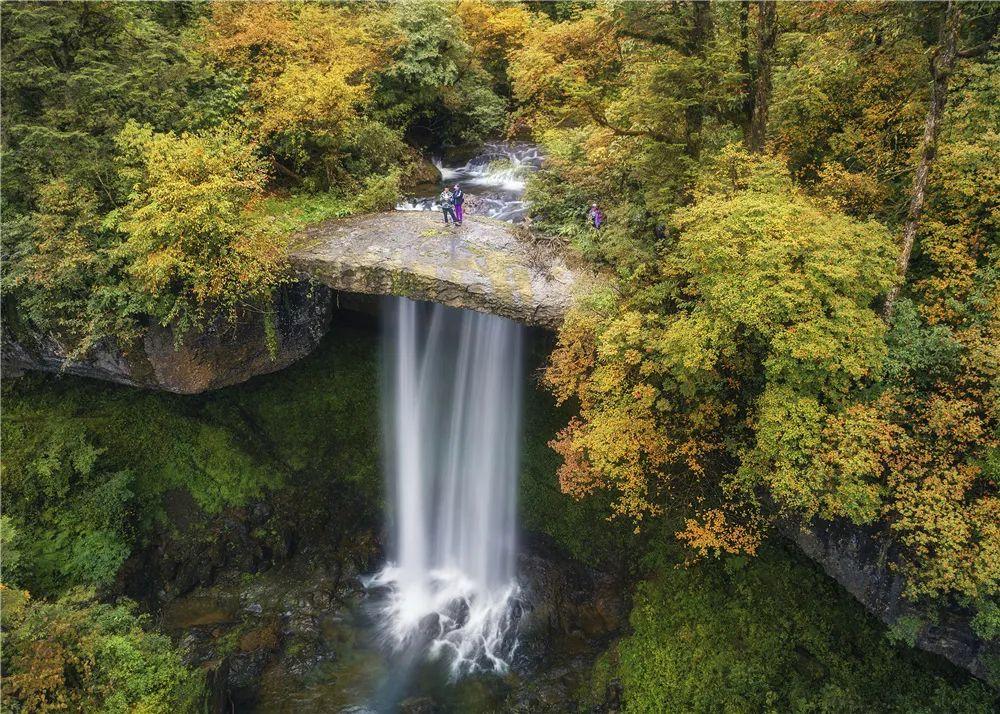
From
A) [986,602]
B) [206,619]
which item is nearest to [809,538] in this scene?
[986,602]

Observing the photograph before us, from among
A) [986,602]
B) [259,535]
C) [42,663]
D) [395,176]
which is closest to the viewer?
[986,602]

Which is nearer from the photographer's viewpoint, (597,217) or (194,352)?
(597,217)

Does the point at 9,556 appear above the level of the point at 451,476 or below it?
above

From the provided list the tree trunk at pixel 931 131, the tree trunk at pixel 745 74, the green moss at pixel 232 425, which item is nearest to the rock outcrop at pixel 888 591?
the tree trunk at pixel 931 131

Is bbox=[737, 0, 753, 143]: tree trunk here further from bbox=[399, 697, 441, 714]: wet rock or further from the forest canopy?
bbox=[399, 697, 441, 714]: wet rock

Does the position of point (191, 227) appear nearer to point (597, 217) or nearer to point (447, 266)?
point (447, 266)

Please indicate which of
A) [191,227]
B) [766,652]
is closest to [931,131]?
[766,652]

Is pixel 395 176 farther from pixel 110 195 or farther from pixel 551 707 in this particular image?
pixel 551 707
